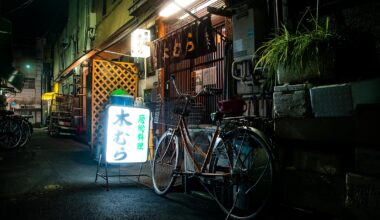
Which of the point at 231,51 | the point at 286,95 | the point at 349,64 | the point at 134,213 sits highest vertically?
the point at 231,51

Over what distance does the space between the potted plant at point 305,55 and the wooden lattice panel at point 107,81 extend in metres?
10.9

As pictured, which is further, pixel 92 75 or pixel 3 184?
pixel 92 75

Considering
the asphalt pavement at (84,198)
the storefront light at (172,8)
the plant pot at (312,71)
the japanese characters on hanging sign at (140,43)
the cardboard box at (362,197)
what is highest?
the storefront light at (172,8)

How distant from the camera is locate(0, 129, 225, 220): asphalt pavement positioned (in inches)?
219

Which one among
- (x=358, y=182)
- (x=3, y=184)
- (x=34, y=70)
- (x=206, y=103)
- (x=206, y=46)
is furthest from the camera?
(x=34, y=70)

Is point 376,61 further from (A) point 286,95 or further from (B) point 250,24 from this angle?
(B) point 250,24

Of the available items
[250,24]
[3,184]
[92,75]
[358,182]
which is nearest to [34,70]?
[92,75]

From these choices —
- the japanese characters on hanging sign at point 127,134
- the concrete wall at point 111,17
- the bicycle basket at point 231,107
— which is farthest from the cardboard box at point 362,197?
the concrete wall at point 111,17

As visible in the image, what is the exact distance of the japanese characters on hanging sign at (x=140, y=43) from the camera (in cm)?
1195

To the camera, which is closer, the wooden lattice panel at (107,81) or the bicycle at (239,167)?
the bicycle at (239,167)

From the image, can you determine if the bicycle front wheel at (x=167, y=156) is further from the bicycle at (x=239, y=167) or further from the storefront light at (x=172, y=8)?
the storefront light at (x=172, y=8)

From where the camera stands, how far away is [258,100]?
6.86 m

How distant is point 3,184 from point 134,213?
172 inches

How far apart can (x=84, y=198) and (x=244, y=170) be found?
3.71 metres
